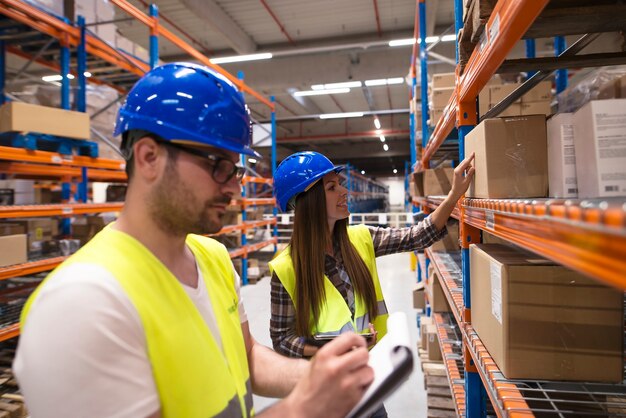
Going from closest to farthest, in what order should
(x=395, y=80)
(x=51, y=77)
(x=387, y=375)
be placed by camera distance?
(x=387, y=375) → (x=51, y=77) → (x=395, y=80)

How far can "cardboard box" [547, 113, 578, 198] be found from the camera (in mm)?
1247

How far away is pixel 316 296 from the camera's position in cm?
192

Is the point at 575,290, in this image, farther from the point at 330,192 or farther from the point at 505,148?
the point at 330,192

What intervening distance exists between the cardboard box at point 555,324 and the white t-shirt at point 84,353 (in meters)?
1.10

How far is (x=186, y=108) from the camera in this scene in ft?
3.46

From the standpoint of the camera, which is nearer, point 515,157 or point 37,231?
point 515,157

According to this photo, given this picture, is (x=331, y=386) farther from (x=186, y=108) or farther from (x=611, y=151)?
(x=611, y=151)

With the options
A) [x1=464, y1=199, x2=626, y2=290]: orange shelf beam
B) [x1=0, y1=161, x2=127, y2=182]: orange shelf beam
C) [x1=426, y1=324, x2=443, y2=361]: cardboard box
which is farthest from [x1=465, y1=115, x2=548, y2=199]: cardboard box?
[x1=0, y1=161, x2=127, y2=182]: orange shelf beam

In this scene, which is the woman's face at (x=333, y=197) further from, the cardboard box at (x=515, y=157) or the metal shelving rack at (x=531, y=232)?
the cardboard box at (x=515, y=157)

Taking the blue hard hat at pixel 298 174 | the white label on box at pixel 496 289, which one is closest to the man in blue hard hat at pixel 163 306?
the white label on box at pixel 496 289

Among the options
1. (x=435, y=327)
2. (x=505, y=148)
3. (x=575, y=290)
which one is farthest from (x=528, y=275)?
(x=435, y=327)

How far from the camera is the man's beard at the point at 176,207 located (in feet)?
3.39

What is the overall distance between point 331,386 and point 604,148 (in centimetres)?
100

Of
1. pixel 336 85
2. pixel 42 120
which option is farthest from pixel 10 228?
pixel 336 85
